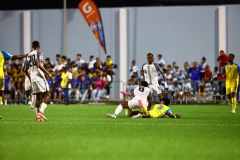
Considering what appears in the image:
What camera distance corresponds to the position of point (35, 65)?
61.4 feet

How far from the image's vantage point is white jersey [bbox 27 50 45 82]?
Result: 18.5 meters

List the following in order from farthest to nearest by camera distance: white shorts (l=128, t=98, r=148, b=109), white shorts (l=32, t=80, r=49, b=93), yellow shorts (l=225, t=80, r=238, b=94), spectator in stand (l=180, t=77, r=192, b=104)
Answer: spectator in stand (l=180, t=77, r=192, b=104), yellow shorts (l=225, t=80, r=238, b=94), white shorts (l=128, t=98, r=148, b=109), white shorts (l=32, t=80, r=49, b=93)

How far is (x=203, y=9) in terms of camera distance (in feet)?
135

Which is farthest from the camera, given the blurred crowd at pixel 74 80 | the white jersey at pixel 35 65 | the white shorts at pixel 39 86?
the blurred crowd at pixel 74 80

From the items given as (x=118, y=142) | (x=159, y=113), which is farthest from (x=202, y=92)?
(x=118, y=142)

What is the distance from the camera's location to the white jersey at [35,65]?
1853cm

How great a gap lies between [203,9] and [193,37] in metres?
1.96

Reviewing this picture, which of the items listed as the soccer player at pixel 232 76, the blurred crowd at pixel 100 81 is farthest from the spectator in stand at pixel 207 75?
the soccer player at pixel 232 76

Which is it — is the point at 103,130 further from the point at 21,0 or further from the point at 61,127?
the point at 21,0

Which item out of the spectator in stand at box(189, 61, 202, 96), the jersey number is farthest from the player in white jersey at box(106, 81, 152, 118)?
the spectator in stand at box(189, 61, 202, 96)

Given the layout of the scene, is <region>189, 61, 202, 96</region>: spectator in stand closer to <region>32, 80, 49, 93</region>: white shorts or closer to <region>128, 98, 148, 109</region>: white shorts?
<region>128, 98, 148, 109</region>: white shorts

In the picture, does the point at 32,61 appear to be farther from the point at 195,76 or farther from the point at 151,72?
the point at 195,76

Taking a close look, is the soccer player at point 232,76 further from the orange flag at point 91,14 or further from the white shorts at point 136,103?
the orange flag at point 91,14

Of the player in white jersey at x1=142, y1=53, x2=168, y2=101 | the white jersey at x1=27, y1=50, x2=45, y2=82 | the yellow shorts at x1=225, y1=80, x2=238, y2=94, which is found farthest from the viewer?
the yellow shorts at x1=225, y1=80, x2=238, y2=94
